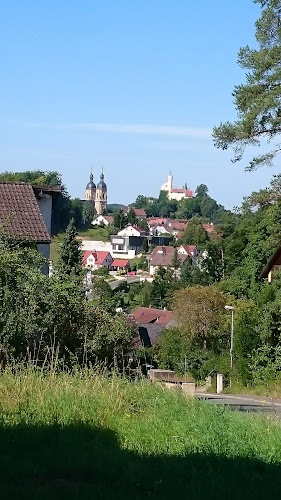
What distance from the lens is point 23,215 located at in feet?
82.3

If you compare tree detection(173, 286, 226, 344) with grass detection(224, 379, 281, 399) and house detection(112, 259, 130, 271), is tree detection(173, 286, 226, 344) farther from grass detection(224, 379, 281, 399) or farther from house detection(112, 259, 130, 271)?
house detection(112, 259, 130, 271)

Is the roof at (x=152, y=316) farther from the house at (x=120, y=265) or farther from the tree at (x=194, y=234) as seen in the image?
the house at (x=120, y=265)

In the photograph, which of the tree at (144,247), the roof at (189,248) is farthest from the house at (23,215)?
the tree at (144,247)

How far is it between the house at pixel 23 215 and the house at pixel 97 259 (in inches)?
5467

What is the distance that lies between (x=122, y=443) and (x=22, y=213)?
17.2 metres

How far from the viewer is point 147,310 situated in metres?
86.1

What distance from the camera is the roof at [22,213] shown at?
79.1ft

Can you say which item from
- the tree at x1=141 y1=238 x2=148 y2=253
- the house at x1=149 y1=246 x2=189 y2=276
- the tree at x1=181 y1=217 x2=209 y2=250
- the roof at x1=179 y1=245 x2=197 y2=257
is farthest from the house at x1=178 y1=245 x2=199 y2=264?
the tree at x1=141 y1=238 x2=148 y2=253

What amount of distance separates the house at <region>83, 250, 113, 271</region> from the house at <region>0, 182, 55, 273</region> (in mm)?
138866

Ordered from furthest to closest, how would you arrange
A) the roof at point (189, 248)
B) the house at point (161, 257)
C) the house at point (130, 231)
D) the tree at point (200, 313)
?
the house at point (130, 231) < the roof at point (189, 248) < the house at point (161, 257) < the tree at point (200, 313)

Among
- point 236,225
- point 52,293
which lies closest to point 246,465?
point 52,293

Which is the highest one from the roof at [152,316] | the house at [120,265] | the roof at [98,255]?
the roof at [98,255]

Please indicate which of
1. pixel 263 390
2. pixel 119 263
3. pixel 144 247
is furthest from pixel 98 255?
pixel 263 390

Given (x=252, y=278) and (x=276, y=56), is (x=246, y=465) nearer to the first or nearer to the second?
(x=276, y=56)
